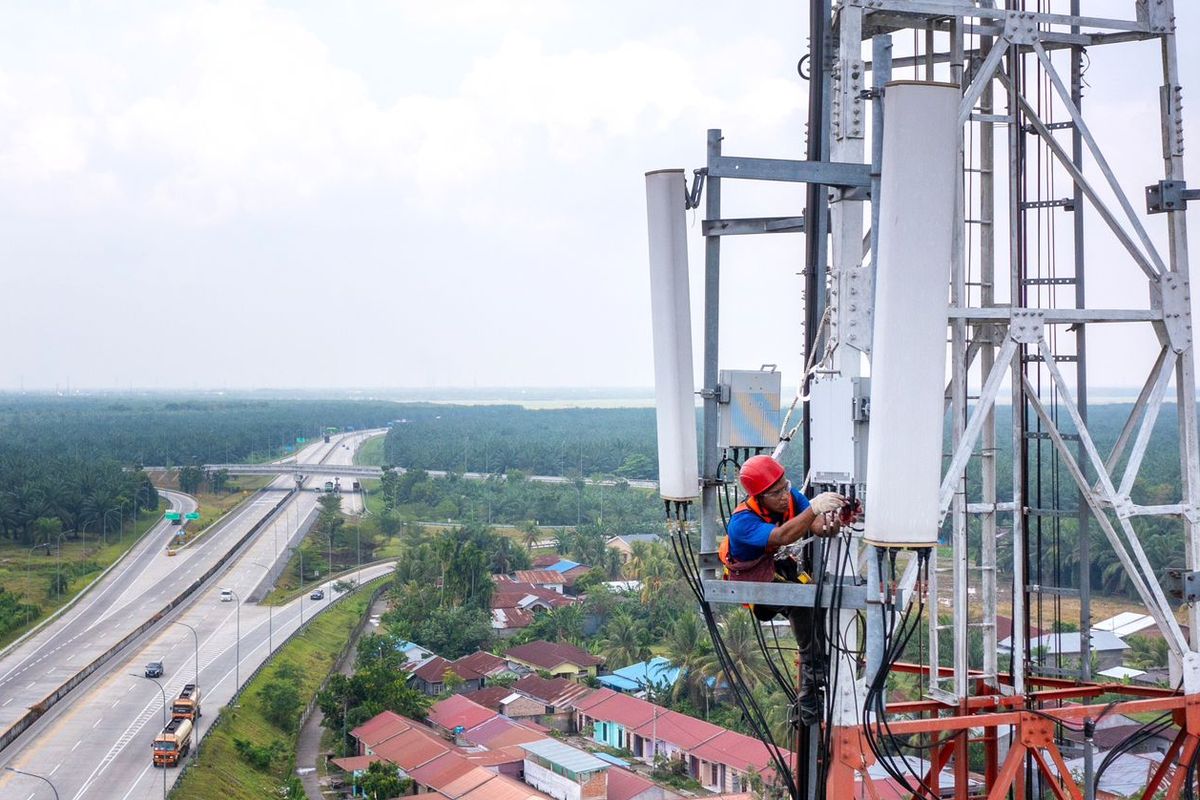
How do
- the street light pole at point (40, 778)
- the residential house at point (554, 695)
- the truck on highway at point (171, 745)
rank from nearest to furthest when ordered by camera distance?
the street light pole at point (40, 778), the truck on highway at point (171, 745), the residential house at point (554, 695)

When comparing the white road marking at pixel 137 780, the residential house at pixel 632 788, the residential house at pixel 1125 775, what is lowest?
the residential house at pixel 632 788

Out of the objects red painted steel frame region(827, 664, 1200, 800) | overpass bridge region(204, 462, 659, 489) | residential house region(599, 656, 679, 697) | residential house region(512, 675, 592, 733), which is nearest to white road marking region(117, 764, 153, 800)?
residential house region(512, 675, 592, 733)

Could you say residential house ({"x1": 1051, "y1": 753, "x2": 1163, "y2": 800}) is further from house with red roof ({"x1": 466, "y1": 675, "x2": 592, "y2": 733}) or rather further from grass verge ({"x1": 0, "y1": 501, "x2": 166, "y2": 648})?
grass verge ({"x1": 0, "y1": 501, "x2": 166, "y2": 648})

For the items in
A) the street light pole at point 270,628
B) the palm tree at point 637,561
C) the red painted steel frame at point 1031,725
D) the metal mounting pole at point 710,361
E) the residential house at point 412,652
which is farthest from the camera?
the palm tree at point 637,561

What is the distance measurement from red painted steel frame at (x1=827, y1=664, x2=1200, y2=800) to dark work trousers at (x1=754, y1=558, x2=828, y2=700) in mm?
2570

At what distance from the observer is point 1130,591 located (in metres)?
43.9

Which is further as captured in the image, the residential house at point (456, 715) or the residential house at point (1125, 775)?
the residential house at point (456, 715)

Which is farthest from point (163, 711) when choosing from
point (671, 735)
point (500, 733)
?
point (671, 735)

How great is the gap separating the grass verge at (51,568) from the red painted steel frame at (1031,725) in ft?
116

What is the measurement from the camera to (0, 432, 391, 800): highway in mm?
24109

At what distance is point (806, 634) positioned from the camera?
194 inches

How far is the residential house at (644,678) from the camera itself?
102 feet

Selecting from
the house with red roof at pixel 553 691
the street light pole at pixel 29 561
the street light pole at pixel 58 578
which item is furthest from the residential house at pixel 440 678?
the street light pole at pixel 58 578

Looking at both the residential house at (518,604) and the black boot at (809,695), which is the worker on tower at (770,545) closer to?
the black boot at (809,695)
